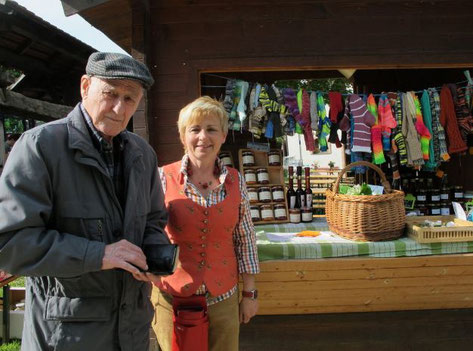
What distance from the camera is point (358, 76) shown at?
21.1ft

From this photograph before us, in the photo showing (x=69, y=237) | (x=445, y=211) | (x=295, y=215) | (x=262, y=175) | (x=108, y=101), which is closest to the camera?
(x=69, y=237)

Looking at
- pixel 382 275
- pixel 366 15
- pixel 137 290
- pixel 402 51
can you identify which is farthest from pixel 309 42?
pixel 137 290

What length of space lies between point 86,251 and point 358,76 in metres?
6.04

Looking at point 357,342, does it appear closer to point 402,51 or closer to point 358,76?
point 402,51

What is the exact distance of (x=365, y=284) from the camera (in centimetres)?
285

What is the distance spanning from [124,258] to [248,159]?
9.08ft

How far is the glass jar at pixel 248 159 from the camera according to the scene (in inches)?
156

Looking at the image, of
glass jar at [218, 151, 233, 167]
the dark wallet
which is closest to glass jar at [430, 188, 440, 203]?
glass jar at [218, 151, 233, 167]

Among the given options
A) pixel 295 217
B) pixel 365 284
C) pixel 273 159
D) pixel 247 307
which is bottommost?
pixel 365 284

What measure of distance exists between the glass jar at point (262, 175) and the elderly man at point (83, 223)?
2.45 meters

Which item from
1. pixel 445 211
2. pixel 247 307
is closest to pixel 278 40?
pixel 247 307

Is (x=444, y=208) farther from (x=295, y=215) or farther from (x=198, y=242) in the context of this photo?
(x=198, y=242)

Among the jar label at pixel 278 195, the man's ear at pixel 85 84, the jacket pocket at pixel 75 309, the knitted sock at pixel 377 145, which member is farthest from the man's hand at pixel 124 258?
the knitted sock at pixel 377 145

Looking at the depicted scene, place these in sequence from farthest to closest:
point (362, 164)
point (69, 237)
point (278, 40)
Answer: point (278, 40) → point (362, 164) → point (69, 237)
